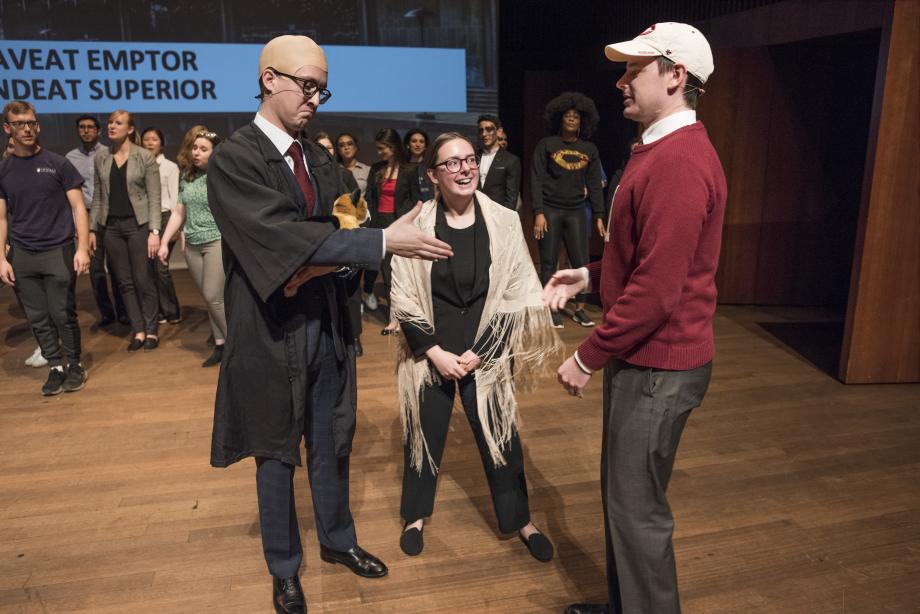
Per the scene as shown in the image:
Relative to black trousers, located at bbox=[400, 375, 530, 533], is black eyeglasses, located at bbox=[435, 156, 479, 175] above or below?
above

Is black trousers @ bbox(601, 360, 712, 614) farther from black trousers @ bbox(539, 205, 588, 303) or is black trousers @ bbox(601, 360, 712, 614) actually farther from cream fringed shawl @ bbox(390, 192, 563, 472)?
black trousers @ bbox(539, 205, 588, 303)

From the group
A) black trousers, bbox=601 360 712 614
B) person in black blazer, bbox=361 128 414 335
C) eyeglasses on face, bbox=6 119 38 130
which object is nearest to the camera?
black trousers, bbox=601 360 712 614

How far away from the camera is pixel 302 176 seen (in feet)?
6.43

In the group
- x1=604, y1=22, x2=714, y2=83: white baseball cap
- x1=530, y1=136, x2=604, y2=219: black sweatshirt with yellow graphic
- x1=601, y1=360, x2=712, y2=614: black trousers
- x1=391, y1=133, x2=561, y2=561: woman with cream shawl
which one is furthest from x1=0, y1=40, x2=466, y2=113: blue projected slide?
x1=601, y1=360, x2=712, y2=614: black trousers

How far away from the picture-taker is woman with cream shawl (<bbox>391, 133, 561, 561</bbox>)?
228cm

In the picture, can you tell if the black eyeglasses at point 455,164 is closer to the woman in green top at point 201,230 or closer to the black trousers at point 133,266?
the woman in green top at point 201,230

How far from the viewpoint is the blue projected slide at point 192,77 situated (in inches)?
267

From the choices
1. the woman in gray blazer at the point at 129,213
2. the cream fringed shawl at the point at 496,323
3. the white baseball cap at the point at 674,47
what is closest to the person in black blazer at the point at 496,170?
the woman in gray blazer at the point at 129,213

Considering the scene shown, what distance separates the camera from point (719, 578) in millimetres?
2332

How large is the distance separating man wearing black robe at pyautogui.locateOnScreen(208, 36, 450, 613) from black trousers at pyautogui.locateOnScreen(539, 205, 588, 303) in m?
3.26

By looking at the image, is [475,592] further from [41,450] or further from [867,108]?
[867,108]

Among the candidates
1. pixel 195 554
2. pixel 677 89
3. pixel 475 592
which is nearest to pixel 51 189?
pixel 195 554

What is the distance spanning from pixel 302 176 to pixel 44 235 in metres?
2.80

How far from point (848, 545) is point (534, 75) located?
257 inches
